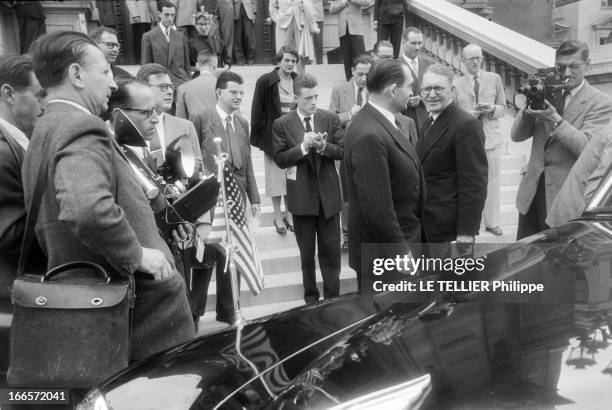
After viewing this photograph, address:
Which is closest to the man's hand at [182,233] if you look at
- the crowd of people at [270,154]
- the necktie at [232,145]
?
the crowd of people at [270,154]

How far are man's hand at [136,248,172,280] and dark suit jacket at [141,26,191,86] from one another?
18.9 feet

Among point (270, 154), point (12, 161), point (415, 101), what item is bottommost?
point (270, 154)

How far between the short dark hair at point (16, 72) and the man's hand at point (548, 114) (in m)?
3.22

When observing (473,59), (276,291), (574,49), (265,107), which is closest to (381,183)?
(574,49)

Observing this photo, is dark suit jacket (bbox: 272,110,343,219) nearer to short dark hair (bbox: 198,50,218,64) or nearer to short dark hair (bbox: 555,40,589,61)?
short dark hair (bbox: 198,50,218,64)

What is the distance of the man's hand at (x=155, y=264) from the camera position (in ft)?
8.14

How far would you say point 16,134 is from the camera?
298 cm

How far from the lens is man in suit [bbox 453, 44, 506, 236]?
7094mm

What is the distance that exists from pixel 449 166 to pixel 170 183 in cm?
185

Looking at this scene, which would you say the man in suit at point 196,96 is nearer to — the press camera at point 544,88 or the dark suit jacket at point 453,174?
the dark suit jacket at point 453,174

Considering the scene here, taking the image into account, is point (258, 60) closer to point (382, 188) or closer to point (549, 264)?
point (382, 188)

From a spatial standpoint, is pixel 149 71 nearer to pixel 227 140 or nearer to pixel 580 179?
pixel 227 140

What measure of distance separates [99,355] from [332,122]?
150 inches

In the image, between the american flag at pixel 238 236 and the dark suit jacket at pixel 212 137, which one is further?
the dark suit jacket at pixel 212 137
